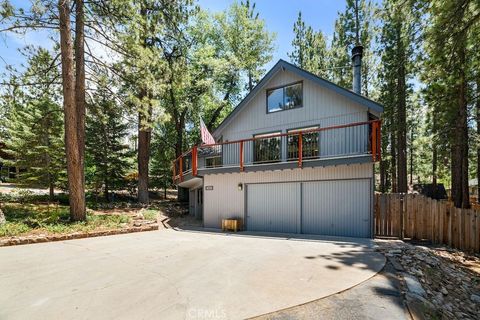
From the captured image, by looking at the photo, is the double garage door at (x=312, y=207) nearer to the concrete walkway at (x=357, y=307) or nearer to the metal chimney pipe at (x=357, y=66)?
the metal chimney pipe at (x=357, y=66)

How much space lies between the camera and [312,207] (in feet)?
33.5

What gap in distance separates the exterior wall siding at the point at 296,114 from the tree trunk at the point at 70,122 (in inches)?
260

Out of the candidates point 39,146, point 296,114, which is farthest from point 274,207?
point 39,146

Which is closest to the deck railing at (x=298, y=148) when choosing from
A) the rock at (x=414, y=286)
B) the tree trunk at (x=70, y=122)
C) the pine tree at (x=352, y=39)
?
the rock at (x=414, y=286)

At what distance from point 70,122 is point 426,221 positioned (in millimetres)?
13272

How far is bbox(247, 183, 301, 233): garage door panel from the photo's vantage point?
34.7ft

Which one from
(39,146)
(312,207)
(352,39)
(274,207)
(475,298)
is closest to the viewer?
(475,298)

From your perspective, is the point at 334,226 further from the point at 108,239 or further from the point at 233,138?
the point at 108,239

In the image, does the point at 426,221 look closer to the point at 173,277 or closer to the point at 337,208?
the point at 337,208

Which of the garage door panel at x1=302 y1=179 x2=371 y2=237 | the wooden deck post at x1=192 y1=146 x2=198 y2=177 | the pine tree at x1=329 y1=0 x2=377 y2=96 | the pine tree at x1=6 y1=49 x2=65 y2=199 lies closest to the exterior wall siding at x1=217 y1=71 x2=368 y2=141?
the wooden deck post at x1=192 y1=146 x2=198 y2=177

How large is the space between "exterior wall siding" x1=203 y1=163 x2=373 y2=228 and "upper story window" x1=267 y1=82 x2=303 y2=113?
3.12 m

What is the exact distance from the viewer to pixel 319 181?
10.1 metres

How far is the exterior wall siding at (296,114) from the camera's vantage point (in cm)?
1065

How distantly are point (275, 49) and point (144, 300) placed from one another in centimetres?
2460
